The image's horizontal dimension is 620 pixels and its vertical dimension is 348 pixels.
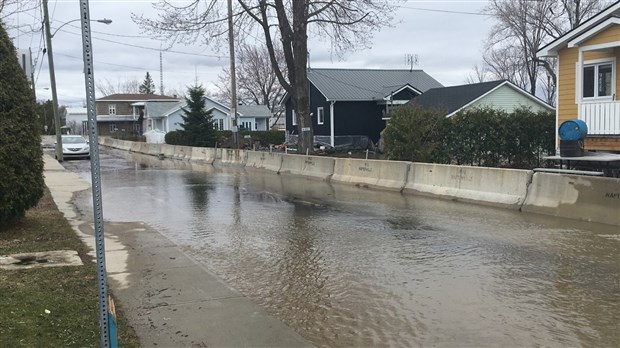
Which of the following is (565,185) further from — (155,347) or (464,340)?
(155,347)

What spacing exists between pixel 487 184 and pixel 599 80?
8520 millimetres

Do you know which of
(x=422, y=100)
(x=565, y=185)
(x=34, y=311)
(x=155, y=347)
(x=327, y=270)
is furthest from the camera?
(x=422, y=100)

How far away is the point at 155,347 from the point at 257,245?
4.45 metres

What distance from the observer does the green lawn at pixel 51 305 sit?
4621 mm

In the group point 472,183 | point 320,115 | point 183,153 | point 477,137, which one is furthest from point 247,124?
point 472,183

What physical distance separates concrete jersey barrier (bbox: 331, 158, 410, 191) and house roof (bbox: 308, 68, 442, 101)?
22.5 metres

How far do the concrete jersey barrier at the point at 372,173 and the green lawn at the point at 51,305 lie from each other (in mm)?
10184

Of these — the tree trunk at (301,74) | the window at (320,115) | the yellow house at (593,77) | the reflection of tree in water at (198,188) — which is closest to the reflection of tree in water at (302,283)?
the reflection of tree in water at (198,188)

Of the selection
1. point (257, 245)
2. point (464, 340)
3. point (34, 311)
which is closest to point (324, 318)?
point (464, 340)

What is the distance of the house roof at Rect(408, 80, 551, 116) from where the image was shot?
3406cm

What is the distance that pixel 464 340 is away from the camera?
4.97 m

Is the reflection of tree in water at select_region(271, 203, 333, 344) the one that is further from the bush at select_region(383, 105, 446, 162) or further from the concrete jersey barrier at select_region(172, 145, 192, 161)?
the concrete jersey barrier at select_region(172, 145, 192, 161)

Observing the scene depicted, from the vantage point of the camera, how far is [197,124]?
144 ft

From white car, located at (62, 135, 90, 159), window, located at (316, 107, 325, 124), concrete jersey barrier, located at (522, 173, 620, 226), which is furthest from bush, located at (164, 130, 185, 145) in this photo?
concrete jersey barrier, located at (522, 173, 620, 226)
